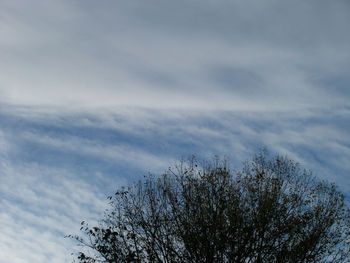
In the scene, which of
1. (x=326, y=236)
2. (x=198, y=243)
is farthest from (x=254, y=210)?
(x=326, y=236)

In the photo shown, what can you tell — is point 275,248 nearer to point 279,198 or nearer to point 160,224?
point 279,198

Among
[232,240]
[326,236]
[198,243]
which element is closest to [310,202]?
[326,236]

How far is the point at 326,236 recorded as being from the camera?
24.0 m

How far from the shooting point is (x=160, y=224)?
23453 millimetres

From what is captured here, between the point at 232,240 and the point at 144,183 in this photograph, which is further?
the point at 144,183

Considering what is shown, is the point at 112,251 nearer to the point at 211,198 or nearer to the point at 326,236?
the point at 211,198

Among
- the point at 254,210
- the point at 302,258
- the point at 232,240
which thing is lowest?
the point at 302,258

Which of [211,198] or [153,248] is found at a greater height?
[211,198]

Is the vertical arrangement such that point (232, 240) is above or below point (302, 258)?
above

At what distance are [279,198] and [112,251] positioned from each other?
441 inches

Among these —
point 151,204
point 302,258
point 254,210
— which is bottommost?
point 302,258

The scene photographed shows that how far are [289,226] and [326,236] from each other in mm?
3131

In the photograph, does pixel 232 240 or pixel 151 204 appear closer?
pixel 232 240

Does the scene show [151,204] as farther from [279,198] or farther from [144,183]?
[279,198]
